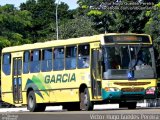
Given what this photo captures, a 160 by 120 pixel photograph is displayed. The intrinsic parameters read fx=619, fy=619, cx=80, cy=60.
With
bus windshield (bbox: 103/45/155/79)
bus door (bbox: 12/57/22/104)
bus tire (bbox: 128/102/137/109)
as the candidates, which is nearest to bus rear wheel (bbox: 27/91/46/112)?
bus door (bbox: 12/57/22/104)

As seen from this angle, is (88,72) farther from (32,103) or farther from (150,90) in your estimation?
(32,103)

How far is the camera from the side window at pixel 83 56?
2250cm

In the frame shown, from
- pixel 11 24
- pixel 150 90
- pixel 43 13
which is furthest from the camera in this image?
pixel 43 13

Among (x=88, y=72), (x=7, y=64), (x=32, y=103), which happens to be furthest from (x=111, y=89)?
(x=7, y=64)

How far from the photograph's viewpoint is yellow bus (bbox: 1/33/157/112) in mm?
21469

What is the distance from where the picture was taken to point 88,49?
A: 22.5 meters

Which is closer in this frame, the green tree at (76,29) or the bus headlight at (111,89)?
the bus headlight at (111,89)

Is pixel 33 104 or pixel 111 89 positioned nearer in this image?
pixel 111 89

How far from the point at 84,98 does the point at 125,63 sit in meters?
2.19

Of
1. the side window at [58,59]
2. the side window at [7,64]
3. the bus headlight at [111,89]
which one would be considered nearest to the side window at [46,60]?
the side window at [58,59]

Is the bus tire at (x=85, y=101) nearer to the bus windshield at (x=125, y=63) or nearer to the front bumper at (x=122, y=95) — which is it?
the front bumper at (x=122, y=95)

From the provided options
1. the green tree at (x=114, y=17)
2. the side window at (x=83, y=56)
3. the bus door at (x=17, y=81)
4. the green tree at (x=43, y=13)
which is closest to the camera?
the side window at (x=83, y=56)

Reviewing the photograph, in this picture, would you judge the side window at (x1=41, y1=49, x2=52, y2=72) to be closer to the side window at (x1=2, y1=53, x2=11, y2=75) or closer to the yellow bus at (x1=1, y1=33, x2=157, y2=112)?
the yellow bus at (x1=1, y1=33, x2=157, y2=112)

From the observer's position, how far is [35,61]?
2591 centimetres
